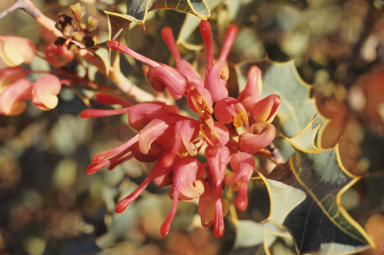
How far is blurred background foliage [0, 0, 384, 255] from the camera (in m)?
0.99

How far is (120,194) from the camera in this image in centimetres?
100

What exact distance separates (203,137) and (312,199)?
0.22 meters

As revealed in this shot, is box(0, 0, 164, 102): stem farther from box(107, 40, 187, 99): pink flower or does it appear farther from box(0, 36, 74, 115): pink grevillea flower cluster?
box(107, 40, 187, 99): pink flower

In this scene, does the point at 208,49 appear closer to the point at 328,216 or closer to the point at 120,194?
the point at 328,216

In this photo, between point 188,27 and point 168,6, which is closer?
point 168,6

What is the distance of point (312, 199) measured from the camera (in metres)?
0.51

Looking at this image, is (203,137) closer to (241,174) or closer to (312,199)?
(241,174)

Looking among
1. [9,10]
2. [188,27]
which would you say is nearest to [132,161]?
[188,27]

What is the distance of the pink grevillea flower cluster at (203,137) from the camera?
0.47 metres

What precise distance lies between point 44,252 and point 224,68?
954 mm

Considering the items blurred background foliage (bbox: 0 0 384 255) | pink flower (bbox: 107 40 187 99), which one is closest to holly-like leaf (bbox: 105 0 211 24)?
pink flower (bbox: 107 40 187 99)

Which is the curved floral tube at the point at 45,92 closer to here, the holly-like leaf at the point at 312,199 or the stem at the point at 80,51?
the stem at the point at 80,51

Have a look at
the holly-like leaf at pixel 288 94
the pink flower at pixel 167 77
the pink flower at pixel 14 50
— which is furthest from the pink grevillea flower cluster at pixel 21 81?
the holly-like leaf at pixel 288 94

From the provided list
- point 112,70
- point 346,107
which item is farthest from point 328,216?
point 346,107
